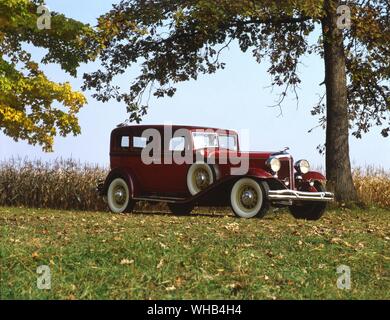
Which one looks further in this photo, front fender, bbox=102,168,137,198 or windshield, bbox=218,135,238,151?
front fender, bbox=102,168,137,198

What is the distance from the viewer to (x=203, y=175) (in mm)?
14969

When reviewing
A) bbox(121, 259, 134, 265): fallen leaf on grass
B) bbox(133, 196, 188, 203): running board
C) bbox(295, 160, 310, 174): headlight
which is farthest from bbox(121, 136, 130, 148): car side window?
bbox(121, 259, 134, 265): fallen leaf on grass

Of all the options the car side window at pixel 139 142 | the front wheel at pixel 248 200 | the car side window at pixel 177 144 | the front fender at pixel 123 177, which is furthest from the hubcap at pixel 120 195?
the front wheel at pixel 248 200

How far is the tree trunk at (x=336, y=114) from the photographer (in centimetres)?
1966

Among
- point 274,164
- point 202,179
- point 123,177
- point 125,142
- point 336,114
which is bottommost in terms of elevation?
point 202,179

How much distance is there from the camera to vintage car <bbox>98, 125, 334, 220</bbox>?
46.5 feet

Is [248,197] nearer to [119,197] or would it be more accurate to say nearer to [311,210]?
[311,210]

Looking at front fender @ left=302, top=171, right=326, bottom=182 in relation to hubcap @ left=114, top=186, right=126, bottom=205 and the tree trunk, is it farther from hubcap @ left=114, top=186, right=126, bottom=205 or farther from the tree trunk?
hubcap @ left=114, top=186, right=126, bottom=205

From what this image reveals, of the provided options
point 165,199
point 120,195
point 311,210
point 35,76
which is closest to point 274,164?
point 311,210

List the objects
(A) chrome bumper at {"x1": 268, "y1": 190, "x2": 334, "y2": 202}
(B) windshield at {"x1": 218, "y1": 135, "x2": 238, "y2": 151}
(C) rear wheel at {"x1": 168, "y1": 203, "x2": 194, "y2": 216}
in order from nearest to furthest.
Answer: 1. (A) chrome bumper at {"x1": 268, "y1": 190, "x2": 334, "y2": 202}
2. (B) windshield at {"x1": 218, "y1": 135, "x2": 238, "y2": 151}
3. (C) rear wheel at {"x1": 168, "y1": 203, "x2": 194, "y2": 216}

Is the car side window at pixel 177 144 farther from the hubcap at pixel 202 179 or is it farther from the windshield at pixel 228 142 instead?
the windshield at pixel 228 142

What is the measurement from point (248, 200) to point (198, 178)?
1.50m

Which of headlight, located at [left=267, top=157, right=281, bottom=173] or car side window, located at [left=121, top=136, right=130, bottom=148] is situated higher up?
car side window, located at [left=121, top=136, right=130, bottom=148]

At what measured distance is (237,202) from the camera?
1428 centimetres
